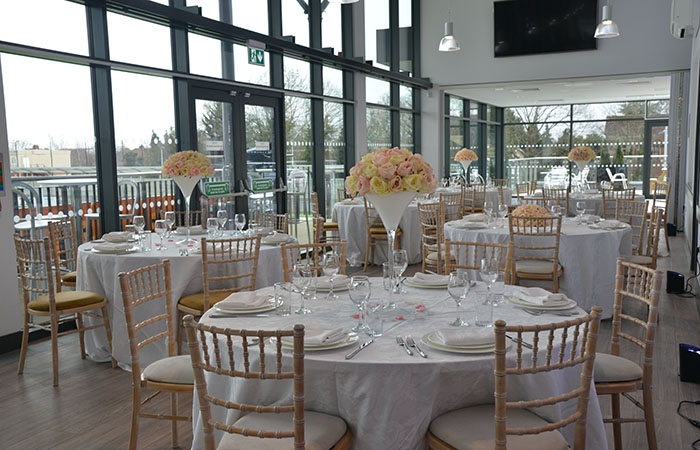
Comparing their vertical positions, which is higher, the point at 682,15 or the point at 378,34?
the point at 378,34

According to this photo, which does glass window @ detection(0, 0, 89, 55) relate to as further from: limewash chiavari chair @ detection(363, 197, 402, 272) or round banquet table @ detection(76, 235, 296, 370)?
limewash chiavari chair @ detection(363, 197, 402, 272)

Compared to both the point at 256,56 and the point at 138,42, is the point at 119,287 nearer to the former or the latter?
the point at 138,42

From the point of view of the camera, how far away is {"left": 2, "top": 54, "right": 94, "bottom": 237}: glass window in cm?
521

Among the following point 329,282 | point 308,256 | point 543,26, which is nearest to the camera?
point 329,282

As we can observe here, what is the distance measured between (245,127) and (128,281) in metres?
5.34

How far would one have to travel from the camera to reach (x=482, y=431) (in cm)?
216

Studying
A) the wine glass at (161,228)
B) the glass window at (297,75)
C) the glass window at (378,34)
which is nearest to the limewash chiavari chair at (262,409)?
the wine glass at (161,228)

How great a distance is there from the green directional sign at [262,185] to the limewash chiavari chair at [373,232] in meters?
1.41

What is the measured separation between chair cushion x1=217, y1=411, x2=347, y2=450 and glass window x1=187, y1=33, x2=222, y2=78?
5471mm

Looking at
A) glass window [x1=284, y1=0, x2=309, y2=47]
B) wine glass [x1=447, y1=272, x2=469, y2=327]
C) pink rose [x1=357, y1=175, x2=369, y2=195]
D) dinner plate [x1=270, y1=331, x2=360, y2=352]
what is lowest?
dinner plate [x1=270, y1=331, x2=360, y2=352]

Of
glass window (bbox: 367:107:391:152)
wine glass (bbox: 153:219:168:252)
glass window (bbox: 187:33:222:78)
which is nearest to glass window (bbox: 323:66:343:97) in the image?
glass window (bbox: 367:107:391:152)

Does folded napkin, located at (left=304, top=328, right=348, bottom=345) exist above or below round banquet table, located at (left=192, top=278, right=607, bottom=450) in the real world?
above

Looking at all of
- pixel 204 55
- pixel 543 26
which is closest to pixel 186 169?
pixel 204 55

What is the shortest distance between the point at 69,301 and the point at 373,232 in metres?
4.33
